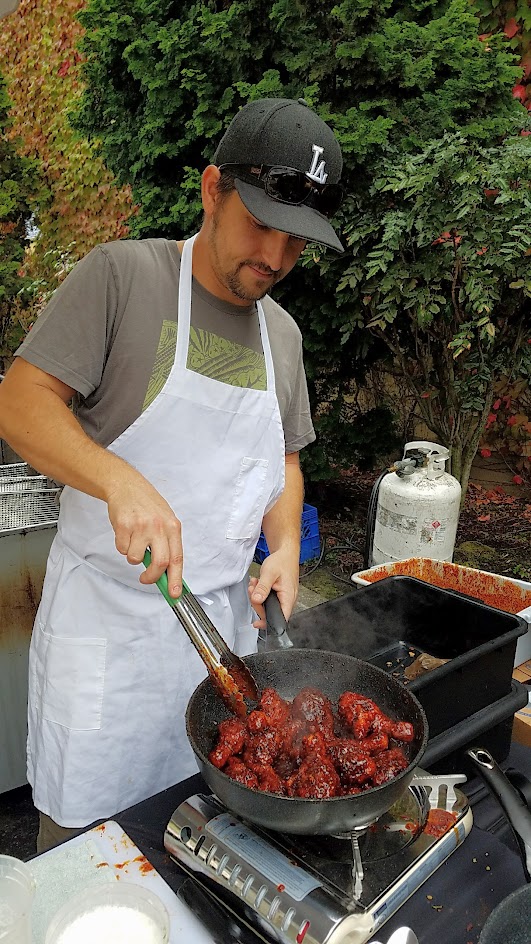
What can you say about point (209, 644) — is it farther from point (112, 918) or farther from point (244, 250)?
point (244, 250)

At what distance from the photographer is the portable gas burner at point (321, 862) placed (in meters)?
1.08

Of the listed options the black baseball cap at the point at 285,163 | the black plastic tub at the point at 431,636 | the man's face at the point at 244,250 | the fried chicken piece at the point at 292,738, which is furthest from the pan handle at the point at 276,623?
the black baseball cap at the point at 285,163

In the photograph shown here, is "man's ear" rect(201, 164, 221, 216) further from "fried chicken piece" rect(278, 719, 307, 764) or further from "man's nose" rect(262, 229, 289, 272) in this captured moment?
"fried chicken piece" rect(278, 719, 307, 764)

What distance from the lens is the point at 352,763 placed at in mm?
1255

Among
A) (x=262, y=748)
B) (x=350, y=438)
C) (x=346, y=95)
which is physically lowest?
(x=350, y=438)

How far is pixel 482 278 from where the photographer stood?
361cm

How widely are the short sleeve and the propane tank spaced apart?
77.0 inches

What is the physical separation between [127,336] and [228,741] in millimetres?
1052

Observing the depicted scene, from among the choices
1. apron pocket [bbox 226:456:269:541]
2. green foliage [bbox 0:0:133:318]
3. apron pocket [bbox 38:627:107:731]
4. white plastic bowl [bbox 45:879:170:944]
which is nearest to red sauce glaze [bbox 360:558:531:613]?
apron pocket [bbox 226:456:269:541]

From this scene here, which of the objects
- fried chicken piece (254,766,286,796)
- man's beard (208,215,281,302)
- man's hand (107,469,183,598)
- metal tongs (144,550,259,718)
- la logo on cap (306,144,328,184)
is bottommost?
fried chicken piece (254,766,286,796)

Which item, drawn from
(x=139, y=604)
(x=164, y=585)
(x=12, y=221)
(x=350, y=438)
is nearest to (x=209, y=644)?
(x=164, y=585)

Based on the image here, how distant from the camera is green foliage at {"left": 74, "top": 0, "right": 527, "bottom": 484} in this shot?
3.90 metres

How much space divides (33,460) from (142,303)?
509mm

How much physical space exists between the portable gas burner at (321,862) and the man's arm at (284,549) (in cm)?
62
